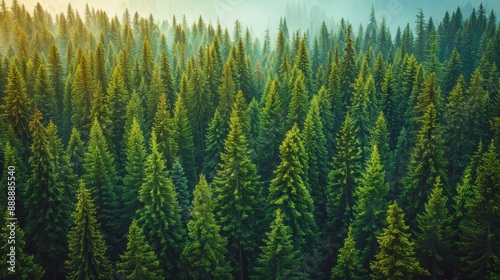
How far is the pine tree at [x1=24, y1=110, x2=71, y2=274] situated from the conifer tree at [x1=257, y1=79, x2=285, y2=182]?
22.7 metres

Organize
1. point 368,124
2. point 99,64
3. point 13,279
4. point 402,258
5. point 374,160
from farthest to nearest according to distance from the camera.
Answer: point 99,64
point 368,124
point 374,160
point 13,279
point 402,258

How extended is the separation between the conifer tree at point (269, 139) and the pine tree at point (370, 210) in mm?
13515

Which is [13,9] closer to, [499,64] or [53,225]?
[53,225]

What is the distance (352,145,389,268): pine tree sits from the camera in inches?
1507

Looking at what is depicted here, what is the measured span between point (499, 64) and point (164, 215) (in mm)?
71410

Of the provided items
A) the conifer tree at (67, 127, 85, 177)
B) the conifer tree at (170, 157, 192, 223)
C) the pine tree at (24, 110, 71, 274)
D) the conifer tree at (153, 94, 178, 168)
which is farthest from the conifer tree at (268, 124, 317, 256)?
the conifer tree at (67, 127, 85, 177)

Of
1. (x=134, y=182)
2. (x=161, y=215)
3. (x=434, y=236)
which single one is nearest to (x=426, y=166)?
(x=434, y=236)

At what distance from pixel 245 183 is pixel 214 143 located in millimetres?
14726

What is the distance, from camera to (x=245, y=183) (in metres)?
37.9

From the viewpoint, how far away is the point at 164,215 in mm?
36969

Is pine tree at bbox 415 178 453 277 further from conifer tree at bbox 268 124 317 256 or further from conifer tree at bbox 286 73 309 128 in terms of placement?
conifer tree at bbox 286 73 309 128

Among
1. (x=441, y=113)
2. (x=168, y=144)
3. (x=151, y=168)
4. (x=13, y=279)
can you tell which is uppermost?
(x=441, y=113)

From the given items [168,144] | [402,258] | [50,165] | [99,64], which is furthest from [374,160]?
[99,64]

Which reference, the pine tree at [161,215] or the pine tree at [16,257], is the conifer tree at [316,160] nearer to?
the pine tree at [161,215]
